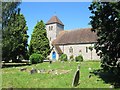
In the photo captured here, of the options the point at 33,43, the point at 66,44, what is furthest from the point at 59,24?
the point at 33,43

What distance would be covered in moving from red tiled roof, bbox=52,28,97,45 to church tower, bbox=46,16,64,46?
3.84m

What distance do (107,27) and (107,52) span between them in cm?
190

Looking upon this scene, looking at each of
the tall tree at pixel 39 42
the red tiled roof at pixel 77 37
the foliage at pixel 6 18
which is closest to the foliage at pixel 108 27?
the foliage at pixel 6 18

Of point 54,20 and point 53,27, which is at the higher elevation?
point 54,20

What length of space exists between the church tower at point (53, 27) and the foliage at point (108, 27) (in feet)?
162

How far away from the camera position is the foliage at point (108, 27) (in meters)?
15.9

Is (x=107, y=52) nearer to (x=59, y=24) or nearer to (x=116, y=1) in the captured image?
(x=116, y=1)

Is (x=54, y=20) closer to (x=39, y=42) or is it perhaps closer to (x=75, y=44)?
(x=75, y=44)

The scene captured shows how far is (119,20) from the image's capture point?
50.4 ft

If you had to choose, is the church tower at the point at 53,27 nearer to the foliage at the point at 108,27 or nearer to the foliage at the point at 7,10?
the foliage at the point at 7,10

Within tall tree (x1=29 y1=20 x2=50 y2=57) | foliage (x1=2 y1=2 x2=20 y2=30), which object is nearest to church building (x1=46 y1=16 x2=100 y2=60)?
tall tree (x1=29 y1=20 x2=50 y2=57)

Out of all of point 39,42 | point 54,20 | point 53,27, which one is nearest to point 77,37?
point 39,42

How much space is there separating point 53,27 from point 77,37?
1275 centimetres

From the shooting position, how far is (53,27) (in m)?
69.2
